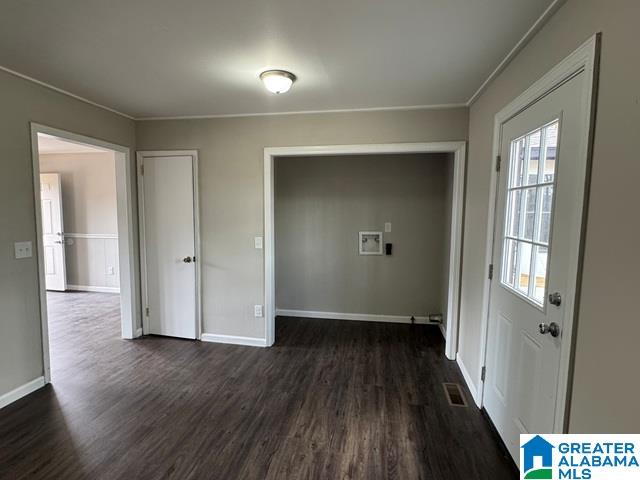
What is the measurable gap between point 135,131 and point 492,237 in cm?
374

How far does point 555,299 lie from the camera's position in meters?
1.51

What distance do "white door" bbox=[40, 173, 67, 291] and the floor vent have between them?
656 cm

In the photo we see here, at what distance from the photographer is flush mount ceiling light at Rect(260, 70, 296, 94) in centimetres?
234

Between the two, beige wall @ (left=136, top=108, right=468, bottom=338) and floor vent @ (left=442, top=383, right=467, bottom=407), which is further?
beige wall @ (left=136, top=108, right=468, bottom=338)

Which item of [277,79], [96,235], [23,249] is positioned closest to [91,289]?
[96,235]

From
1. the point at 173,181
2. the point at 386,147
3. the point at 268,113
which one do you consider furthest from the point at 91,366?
the point at 386,147

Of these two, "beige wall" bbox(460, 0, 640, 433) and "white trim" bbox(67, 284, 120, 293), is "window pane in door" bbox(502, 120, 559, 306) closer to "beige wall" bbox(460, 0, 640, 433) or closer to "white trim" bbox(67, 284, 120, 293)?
"beige wall" bbox(460, 0, 640, 433)

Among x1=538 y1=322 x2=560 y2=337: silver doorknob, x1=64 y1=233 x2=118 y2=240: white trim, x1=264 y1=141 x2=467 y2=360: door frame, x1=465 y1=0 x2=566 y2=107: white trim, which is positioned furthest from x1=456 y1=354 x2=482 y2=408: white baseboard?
x1=64 y1=233 x2=118 y2=240: white trim

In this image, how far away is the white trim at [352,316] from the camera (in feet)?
14.3

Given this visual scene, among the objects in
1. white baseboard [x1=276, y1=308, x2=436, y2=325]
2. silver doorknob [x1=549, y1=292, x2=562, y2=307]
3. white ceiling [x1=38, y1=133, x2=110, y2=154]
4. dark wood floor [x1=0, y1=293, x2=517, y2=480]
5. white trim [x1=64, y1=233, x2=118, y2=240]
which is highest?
white ceiling [x1=38, y1=133, x2=110, y2=154]

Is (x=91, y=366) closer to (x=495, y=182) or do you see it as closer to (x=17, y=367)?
(x=17, y=367)

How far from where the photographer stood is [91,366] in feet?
10.1

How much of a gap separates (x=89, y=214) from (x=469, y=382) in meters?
6.50

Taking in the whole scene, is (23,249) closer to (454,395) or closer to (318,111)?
(318,111)
